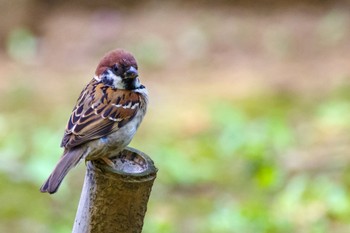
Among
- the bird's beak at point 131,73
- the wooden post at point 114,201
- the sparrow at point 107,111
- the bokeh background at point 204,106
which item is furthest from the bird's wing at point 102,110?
the bokeh background at point 204,106

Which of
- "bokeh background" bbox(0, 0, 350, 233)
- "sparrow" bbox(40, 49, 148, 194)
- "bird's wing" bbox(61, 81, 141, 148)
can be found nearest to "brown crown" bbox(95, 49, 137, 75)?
"sparrow" bbox(40, 49, 148, 194)

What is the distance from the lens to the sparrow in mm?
3512

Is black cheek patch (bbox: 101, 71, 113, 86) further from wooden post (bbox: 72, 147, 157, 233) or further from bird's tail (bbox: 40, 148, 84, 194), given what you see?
wooden post (bbox: 72, 147, 157, 233)

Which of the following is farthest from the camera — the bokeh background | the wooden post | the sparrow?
the bokeh background

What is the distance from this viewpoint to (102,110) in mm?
3760

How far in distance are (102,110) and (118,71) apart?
234 mm

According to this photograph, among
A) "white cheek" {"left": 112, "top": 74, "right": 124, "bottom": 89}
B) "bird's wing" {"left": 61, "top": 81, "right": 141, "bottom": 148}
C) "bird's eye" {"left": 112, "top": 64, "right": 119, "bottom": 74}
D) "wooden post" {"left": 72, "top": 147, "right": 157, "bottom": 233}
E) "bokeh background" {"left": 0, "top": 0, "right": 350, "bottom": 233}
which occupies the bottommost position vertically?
"wooden post" {"left": 72, "top": 147, "right": 157, "bottom": 233}

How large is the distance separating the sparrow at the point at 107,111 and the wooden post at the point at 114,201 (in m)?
0.68

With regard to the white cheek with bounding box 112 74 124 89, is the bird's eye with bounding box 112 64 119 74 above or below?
below

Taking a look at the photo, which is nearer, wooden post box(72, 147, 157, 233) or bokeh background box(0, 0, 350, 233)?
wooden post box(72, 147, 157, 233)

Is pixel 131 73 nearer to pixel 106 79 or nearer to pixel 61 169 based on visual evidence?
pixel 106 79

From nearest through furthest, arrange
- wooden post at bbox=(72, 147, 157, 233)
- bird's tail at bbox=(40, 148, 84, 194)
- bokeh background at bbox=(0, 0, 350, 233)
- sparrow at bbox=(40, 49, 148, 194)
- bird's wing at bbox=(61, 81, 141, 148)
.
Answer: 1. wooden post at bbox=(72, 147, 157, 233)
2. bird's tail at bbox=(40, 148, 84, 194)
3. sparrow at bbox=(40, 49, 148, 194)
4. bird's wing at bbox=(61, 81, 141, 148)
5. bokeh background at bbox=(0, 0, 350, 233)

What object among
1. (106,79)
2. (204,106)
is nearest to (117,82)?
(106,79)

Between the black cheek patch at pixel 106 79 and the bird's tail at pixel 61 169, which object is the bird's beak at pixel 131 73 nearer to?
the black cheek patch at pixel 106 79
